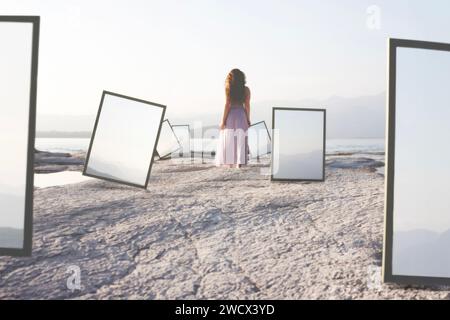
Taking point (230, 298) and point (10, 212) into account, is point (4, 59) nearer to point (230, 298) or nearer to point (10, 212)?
point (10, 212)

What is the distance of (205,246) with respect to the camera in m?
3.01

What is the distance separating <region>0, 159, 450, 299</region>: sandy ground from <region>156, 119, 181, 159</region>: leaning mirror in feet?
13.7

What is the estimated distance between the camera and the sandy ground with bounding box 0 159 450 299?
7.99ft

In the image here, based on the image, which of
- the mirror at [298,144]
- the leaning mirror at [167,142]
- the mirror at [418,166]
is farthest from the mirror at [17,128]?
the leaning mirror at [167,142]

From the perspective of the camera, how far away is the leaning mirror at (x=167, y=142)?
345 inches

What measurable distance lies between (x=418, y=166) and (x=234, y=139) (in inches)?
176

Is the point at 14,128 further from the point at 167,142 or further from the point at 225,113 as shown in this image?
the point at 167,142

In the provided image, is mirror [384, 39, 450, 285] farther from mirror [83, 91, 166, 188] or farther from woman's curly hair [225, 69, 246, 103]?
woman's curly hair [225, 69, 246, 103]

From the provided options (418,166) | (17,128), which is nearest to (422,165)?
(418,166)

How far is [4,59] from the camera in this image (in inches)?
98.7

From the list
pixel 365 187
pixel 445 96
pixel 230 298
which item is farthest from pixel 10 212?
pixel 365 187

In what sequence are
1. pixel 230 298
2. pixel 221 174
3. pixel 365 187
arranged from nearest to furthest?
pixel 230 298 < pixel 365 187 < pixel 221 174

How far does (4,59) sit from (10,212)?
842mm

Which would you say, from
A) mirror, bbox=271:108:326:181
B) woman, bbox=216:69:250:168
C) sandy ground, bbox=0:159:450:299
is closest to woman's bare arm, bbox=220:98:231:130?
woman, bbox=216:69:250:168
